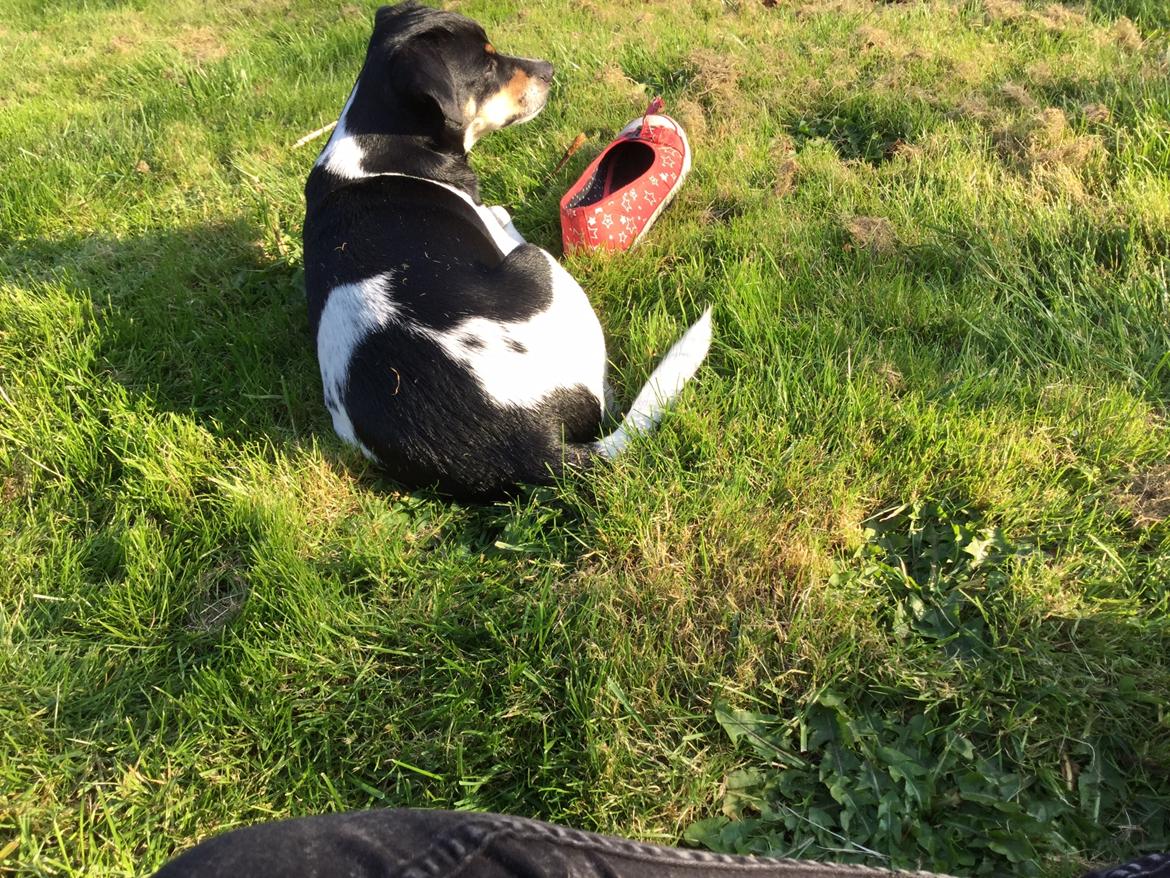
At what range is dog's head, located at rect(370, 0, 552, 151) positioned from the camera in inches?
120

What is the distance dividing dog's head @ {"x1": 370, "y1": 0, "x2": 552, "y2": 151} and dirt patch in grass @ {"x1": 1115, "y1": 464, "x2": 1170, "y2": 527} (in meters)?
2.70

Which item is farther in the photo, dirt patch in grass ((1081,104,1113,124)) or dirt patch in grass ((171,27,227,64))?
dirt patch in grass ((171,27,227,64))

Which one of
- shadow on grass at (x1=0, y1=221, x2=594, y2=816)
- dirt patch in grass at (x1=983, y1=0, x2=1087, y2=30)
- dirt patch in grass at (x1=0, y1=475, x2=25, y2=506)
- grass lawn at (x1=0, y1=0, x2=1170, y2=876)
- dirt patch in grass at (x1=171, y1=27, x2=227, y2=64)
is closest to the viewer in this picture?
grass lawn at (x1=0, y1=0, x2=1170, y2=876)

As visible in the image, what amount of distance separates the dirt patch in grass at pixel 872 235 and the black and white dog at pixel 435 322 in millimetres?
846

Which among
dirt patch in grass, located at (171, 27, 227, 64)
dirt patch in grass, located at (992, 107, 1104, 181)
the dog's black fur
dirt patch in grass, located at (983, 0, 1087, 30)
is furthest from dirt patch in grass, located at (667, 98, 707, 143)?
dirt patch in grass, located at (171, 27, 227, 64)

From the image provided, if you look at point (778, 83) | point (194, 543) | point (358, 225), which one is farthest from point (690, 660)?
point (778, 83)

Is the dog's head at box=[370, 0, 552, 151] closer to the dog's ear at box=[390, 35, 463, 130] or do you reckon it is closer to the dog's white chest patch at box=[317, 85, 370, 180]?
the dog's ear at box=[390, 35, 463, 130]

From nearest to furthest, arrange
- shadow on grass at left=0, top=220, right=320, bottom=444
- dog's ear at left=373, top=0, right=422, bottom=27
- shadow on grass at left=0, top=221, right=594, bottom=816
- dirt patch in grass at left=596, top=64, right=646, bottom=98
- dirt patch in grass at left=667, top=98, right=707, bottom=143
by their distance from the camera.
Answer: shadow on grass at left=0, top=221, right=594, bottom=816 → shadow on grass at left=0, top=220, right=320, bottom=444 → dog's ear at left=373, top=0, right=422, bottom=27 → dirt patch in grass at left=667, top=98, right=707, bottom=143 → dirt patch in grass at left=596, top=64, right=646, bottom=98

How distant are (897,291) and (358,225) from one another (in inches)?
77.6

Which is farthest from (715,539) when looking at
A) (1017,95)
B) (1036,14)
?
(1036,14)

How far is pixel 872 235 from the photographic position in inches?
116

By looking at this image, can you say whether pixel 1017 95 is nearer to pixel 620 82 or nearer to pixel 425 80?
pixel 620 82

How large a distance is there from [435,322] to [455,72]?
1613 millimetres

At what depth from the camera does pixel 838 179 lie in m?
3.28
